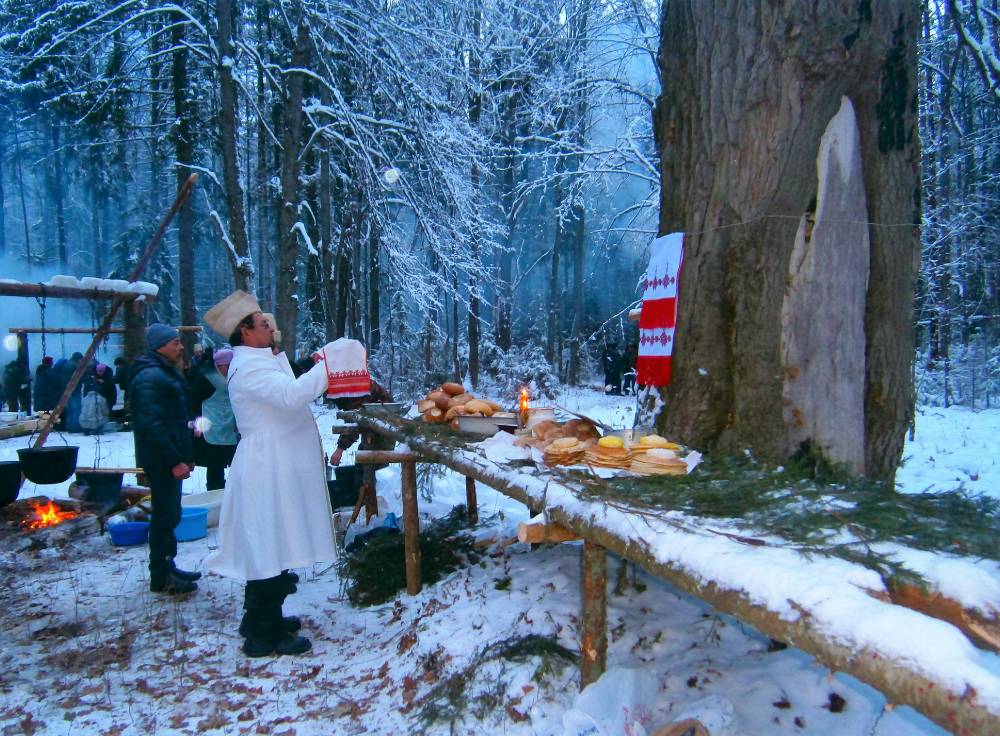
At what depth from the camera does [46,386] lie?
14266mm

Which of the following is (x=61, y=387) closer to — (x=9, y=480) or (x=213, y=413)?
(x=9, y=480)

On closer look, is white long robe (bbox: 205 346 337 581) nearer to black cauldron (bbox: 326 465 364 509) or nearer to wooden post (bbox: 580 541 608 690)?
wooden post (bbox: 580 541 608 690)

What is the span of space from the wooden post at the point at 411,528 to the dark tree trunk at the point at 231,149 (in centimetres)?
705

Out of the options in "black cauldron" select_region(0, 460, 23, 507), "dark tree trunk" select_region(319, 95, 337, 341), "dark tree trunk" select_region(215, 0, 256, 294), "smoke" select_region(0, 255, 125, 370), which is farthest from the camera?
"smoke" select_region(0, 255, 125, 370)

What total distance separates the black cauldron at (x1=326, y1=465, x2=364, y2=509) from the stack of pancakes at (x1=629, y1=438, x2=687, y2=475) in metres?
4.68

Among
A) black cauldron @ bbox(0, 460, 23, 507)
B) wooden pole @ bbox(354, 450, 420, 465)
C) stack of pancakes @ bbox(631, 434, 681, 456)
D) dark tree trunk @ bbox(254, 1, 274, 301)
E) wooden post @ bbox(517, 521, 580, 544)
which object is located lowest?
black cauldron @ bbox(0, 460, 23, 507)

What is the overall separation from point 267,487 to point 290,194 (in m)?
8.81

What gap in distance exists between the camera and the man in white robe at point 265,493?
4.14 meters

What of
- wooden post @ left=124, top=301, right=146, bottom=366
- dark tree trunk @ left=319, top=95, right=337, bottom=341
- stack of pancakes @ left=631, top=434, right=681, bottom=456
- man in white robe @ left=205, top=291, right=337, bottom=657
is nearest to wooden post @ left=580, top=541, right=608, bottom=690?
stack of pancakes @ left=631, top=434, right=681, bottom=456

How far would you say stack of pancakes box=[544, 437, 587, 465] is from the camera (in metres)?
3.12

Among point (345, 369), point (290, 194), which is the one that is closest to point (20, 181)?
point (290, 194)

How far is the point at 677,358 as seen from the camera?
3859 mm

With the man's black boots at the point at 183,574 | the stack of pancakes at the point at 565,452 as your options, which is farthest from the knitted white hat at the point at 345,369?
the man's black boots at the point at 183,574

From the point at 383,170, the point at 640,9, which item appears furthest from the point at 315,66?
the point at 640,9
